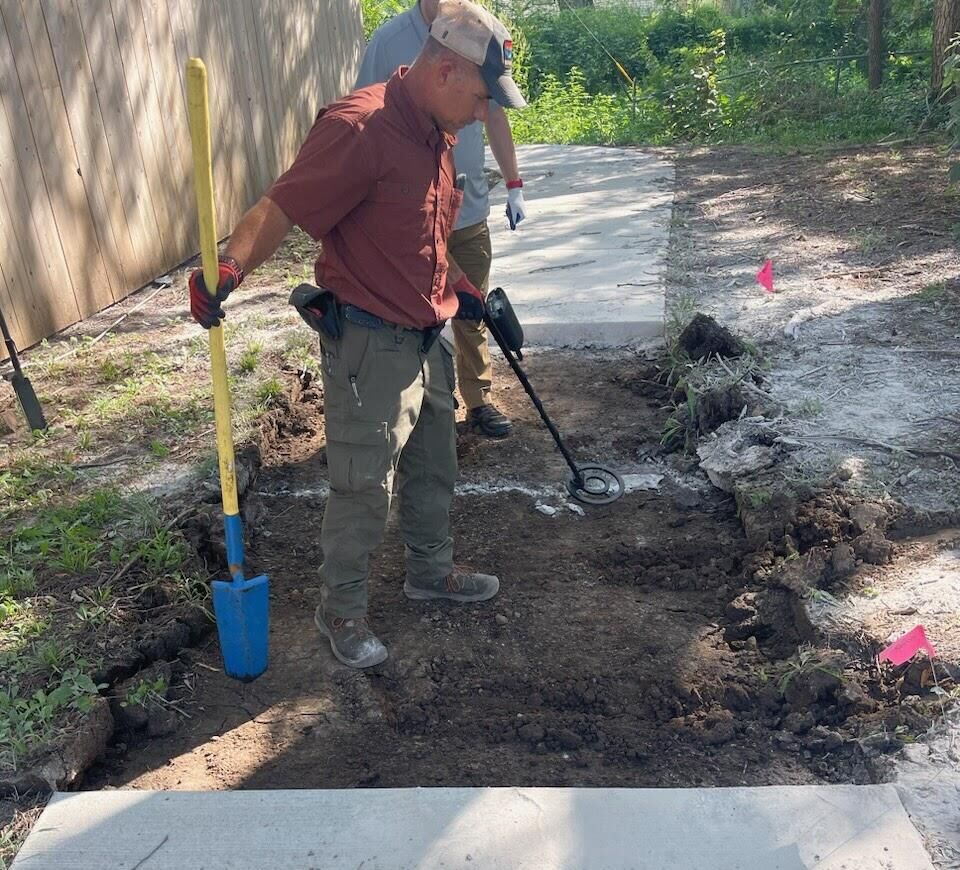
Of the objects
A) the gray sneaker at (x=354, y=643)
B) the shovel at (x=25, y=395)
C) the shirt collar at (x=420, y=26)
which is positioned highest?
the shirt collar at (x=420, y=26)

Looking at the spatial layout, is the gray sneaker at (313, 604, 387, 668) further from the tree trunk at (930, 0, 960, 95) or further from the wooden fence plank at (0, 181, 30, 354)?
the tree trunk at (930, 0, 960, 95)

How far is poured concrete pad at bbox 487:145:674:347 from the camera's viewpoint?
5805mm

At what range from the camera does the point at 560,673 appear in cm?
318

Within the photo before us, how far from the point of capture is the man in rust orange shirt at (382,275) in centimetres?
273

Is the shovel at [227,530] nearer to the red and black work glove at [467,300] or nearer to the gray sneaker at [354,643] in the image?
the gray sneaker at [354,643]

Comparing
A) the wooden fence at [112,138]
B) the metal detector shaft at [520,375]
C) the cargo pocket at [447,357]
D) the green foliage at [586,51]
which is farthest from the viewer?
the green foliage at [586,51]

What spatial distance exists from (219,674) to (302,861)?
103 cm

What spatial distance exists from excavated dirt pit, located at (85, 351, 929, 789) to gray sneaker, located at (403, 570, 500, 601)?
0.05m

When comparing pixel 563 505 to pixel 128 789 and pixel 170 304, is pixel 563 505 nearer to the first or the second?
pixel 128 789

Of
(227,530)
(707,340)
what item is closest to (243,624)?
(227,530)

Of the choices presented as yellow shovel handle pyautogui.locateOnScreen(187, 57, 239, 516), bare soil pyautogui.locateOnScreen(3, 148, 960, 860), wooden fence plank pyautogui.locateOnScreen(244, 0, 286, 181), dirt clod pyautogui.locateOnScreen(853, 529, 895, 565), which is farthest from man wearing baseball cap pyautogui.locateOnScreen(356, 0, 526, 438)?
wooden fence plank pyautogui.locateOnScreen(244, 0, 286, 181)

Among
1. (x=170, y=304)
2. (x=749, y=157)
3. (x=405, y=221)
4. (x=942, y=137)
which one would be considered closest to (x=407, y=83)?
(x=405, y=221)

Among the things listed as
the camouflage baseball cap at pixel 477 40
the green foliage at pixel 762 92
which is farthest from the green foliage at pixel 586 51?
the camouflage baseball cap at pixel 477 40

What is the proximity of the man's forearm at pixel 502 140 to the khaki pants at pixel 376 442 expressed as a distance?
1672 millimetres
